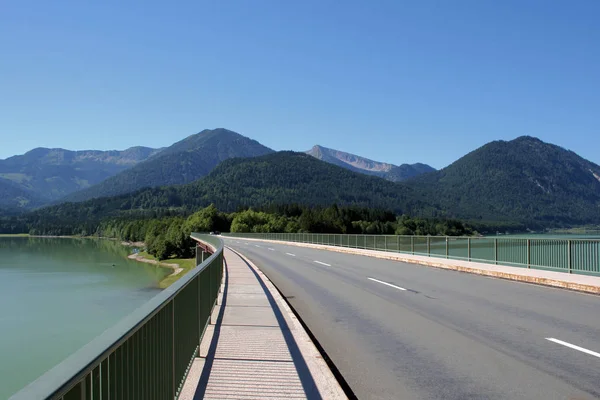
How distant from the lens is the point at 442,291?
598 inches

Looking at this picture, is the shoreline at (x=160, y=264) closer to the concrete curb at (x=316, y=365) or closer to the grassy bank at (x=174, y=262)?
the grassy bank at (x=174, y=262)

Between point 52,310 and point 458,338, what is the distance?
41.0 meters

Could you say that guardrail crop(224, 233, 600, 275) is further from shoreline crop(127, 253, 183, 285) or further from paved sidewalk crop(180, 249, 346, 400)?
shoreline crop(127, 253, 183, 285)

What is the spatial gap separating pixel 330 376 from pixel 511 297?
891 centimetres

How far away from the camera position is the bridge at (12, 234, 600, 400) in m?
3.71

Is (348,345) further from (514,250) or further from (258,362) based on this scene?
(514,250)

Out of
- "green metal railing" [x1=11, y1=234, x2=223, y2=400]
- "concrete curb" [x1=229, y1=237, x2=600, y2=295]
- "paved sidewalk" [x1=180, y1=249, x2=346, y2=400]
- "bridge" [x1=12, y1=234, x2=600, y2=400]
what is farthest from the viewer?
"concrete curb" [x1=229, y1=237, x2=600, y2=295]

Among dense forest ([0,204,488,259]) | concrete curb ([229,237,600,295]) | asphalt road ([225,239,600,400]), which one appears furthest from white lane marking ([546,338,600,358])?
dense forest ([0,204,488,259])

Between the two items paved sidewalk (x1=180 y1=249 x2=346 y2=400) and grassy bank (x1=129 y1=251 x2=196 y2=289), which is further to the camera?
grassy bank (x1=129 y1=251 x2=196 y2=289)

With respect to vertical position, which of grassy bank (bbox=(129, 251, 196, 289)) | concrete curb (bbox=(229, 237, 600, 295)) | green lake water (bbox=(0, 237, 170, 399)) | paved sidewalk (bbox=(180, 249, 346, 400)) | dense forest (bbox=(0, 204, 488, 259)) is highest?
dense forest (bbox=(0, 204, 488, 259))

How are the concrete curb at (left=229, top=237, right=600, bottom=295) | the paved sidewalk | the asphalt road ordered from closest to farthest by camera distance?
the paved sidewalk, the asphalt road, the concrete curb at (left=229, top=237, right=600, bottom=295)

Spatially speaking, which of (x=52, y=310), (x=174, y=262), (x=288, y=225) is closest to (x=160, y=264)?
(x=174, y=262)

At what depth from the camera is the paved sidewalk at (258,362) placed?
5633 millimetres

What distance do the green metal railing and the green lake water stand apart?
70.0 ft
